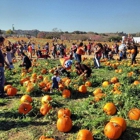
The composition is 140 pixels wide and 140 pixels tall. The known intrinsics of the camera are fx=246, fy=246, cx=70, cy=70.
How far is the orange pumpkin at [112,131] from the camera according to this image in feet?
17.0

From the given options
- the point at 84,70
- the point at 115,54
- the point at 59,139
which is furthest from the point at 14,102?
the point at 115,54

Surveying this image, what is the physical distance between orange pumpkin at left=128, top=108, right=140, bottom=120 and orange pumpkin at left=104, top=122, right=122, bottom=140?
3.27 ft

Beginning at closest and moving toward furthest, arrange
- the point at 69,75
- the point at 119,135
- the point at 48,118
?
the point at 119,135 → the point at 48,118 → the point at 69,75

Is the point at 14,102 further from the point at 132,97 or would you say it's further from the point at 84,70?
the point at 84,70

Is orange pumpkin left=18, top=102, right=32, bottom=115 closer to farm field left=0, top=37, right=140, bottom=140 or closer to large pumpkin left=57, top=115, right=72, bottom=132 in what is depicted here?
farm field left=0, top=37, right=140, bottom=140

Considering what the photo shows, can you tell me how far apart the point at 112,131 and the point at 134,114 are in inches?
50.1

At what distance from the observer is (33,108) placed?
699 cm

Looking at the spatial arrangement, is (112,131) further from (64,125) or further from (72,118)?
(72,118)

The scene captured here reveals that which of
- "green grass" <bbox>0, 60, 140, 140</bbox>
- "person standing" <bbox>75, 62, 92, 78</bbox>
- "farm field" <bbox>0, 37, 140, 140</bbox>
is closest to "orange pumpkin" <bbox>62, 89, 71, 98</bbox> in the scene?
"farm field" <bbox>0, 37, 140, 140</bbox>

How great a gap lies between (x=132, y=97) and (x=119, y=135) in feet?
6.53

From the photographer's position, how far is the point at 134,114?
6.21 m

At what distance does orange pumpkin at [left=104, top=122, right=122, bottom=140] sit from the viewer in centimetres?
519

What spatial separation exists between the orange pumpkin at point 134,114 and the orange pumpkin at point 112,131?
3.27 ft

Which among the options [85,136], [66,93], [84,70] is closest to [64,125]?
[85,136]
